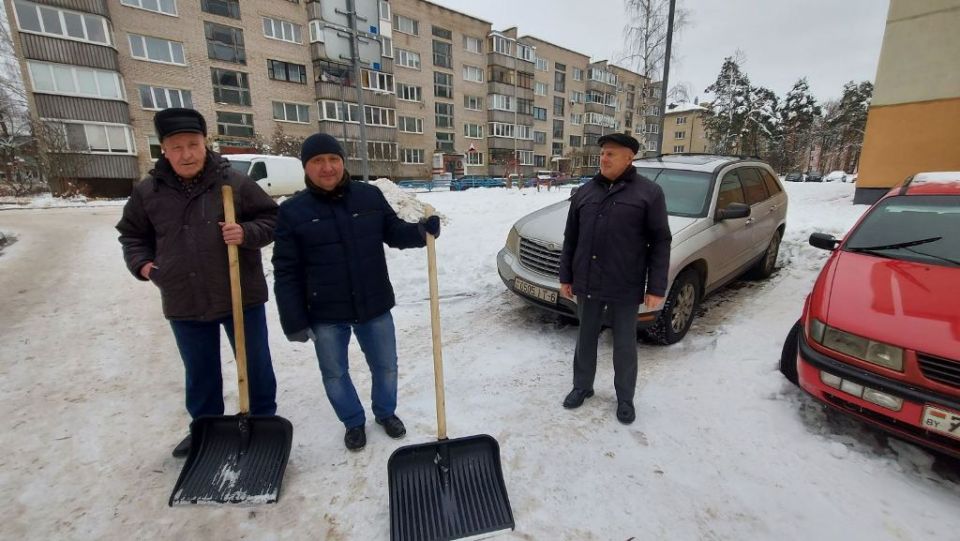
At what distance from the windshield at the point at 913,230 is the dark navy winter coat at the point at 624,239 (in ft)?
5.65

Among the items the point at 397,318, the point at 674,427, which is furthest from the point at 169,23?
the point at 674,427

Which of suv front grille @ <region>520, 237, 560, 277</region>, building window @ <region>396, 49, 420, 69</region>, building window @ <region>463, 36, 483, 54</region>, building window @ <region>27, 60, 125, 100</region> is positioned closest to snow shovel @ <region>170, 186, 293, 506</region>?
suv front grille @ <region>520, 237, 560, 277</region>

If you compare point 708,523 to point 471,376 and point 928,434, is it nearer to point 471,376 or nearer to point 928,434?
point 928,434

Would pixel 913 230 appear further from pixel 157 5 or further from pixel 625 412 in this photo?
pixel 157 5

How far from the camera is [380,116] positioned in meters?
30.5

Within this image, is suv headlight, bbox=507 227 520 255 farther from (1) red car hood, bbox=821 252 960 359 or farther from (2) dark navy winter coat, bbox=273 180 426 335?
(1) red car hood, bbox=821 252 960 359

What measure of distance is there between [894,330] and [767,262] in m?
3.96

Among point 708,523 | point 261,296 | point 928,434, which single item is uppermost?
point 261,296

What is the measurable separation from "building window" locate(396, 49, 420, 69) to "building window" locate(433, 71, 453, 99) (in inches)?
75.0

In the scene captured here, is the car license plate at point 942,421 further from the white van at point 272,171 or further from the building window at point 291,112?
the building window at point 291,112

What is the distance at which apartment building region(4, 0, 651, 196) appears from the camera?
740 inches

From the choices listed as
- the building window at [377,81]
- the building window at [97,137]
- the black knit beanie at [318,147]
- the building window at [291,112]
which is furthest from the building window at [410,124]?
the black knit beanie at [318,147]

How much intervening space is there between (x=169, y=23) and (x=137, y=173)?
8.32m

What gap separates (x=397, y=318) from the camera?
488 centimetres
